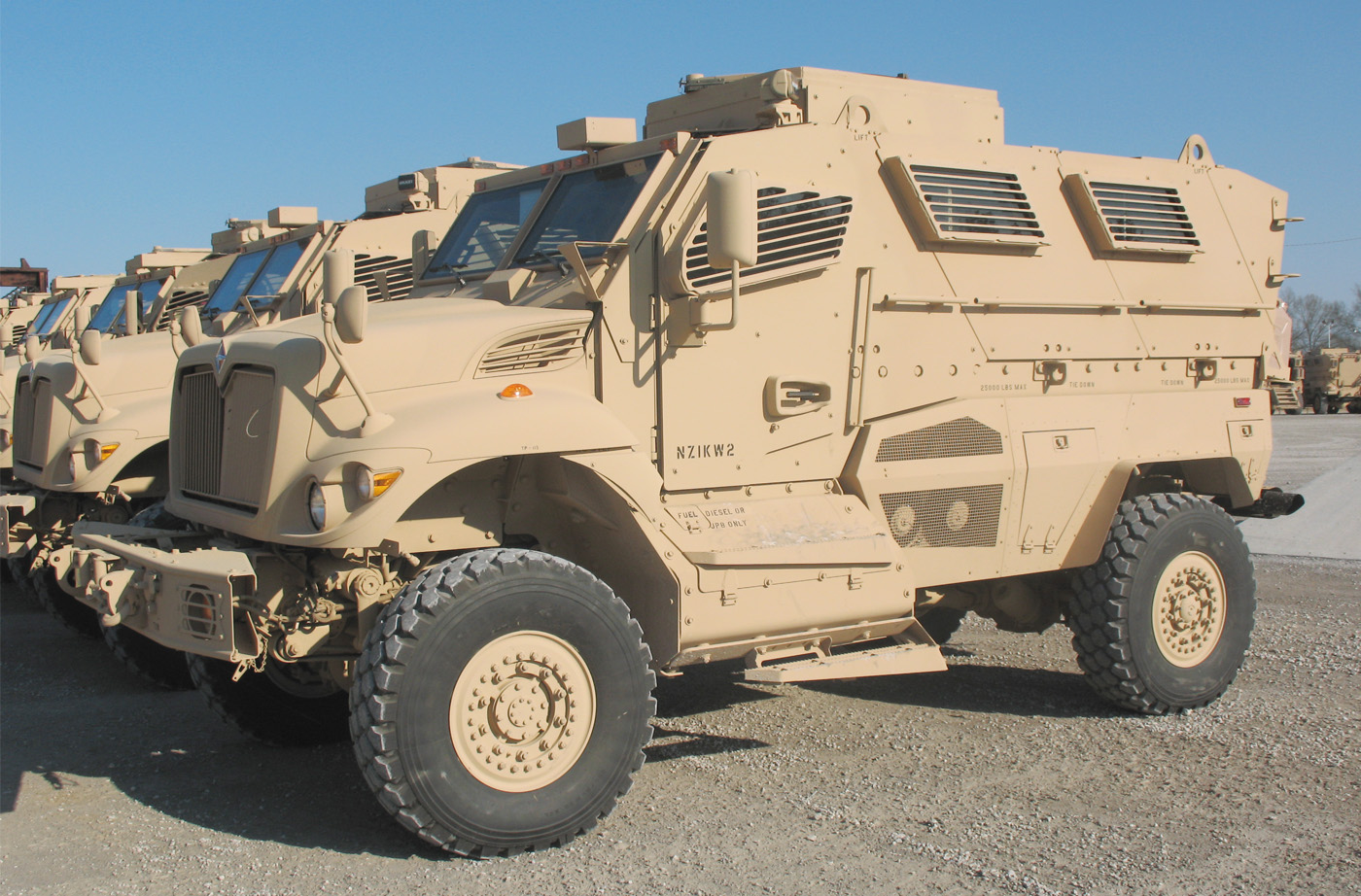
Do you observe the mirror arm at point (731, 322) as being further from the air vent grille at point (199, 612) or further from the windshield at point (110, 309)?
the windshield at point (110, 309)

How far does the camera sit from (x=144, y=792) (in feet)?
18.1

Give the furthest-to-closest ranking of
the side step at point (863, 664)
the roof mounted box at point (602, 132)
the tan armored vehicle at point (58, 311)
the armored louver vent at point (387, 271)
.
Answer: the tan armored vehicle at point (58, 311)
the armored louver vent at point (387, 271)
the roof mounted box at point (602, 132)
the side step at point (863, 664)

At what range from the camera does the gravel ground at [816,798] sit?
4.52 meters

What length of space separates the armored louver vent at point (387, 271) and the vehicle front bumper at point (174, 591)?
5026 millimetres

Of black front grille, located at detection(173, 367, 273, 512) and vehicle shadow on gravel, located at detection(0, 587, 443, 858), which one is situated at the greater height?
black front grille, located at detection(173, 367, 273, 512)

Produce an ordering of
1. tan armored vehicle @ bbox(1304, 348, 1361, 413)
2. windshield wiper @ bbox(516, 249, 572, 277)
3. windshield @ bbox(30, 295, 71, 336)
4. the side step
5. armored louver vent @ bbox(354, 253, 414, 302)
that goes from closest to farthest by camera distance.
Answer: the side step → windshield wiper @ bbox(516, 249, 572, 277) → armored louver vent @ bbox(354, 253, 414, 302) → windshield @ bbox(30, 295, 71, 336) → tan armored vehicle @ bbox(1304, 348, 1361, 413)

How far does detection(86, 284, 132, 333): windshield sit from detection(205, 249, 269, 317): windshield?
2.59m

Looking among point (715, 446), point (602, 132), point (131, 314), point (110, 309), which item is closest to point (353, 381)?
point (715, 446)

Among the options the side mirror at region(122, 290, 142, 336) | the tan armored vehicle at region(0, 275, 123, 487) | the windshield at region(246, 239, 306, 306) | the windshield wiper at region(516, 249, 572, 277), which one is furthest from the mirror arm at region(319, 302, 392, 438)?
the tan armored vehicle at region(0, 275, 123, 487)

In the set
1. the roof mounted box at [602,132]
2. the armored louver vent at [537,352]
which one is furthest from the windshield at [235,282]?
the armored louver vent at [537,352]

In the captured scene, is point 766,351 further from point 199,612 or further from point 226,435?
point 199,612

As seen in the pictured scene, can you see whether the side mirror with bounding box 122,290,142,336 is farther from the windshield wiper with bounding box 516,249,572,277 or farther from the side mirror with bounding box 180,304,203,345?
the windshield wiper with bounding box 516,249,572,277

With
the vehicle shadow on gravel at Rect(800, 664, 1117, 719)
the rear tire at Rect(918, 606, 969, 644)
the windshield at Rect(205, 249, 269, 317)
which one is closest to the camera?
the vehicle shadow on gravel at Rect(800, 664, 1117, 719)

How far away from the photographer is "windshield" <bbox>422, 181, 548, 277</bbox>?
254 inches
